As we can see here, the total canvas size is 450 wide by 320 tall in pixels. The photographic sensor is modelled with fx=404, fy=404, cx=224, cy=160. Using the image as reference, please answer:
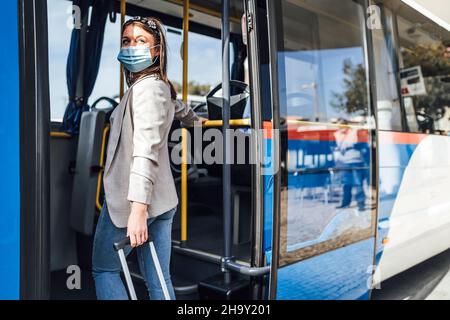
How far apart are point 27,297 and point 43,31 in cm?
101

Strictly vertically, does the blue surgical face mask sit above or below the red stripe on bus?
above

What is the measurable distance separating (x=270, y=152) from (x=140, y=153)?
789 mm

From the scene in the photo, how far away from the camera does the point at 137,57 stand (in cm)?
169

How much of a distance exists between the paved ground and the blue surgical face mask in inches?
109

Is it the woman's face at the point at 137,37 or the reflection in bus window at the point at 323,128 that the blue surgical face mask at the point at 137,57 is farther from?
the reflection in bus window at the point at 323,128

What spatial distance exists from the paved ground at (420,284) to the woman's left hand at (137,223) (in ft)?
8.24

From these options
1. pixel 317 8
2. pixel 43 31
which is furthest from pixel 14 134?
pixel 317 8

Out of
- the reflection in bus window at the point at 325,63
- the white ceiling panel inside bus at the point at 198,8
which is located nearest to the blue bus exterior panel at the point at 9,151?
the reflection in bus window at the point at 325,63

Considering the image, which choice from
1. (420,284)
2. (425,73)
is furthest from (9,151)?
(420,284)

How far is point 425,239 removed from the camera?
11.4 ft

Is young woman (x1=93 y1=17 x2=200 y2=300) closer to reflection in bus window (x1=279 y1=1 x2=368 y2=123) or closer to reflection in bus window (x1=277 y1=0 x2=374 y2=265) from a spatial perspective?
reflection in bus window (x1=277 y1=0 x2=374 y2=265)

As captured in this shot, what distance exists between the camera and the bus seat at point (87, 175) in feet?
9.89

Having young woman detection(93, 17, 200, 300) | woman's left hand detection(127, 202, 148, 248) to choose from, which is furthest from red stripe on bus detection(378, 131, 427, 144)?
woman's left hand detection(127, 202, 148, 248)

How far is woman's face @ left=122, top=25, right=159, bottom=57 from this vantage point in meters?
1.70
